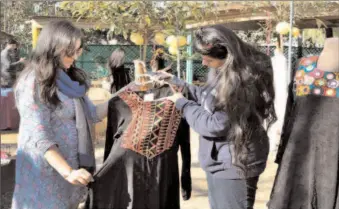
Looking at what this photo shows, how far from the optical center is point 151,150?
8.09 ft

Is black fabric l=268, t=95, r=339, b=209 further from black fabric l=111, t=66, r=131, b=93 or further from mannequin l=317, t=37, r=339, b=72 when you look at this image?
black fabric l=111, t=66, r=131, b=93

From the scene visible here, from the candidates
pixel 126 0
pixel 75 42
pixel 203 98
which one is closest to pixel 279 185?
pixel 203 98

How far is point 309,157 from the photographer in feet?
7.70

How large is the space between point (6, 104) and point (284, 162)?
6.83 metres

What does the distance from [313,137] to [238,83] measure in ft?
1.85

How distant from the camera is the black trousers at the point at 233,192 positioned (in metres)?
2.15

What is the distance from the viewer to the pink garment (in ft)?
26.3

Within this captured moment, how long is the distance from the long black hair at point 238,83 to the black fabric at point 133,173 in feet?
1.47

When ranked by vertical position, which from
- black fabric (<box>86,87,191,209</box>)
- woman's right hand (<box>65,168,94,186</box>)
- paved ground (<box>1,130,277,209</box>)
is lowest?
paved ground (<box>1,130,277,209</box>)

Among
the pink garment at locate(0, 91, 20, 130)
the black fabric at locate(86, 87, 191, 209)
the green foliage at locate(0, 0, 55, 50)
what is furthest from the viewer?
the pink garment at locate(0, 91, 20, 130)

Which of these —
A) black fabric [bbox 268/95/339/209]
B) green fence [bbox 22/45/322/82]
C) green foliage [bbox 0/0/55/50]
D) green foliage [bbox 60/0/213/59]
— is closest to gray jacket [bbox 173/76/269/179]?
black fabric [bbox 268/95/339/209]

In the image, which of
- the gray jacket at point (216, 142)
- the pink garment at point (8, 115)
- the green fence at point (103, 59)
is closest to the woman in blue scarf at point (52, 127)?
the gray jacket at point (216, 142)

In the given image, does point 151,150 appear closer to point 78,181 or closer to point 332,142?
point 78,181

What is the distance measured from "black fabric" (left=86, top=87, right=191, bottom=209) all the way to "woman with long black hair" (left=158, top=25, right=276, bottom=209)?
33cm
